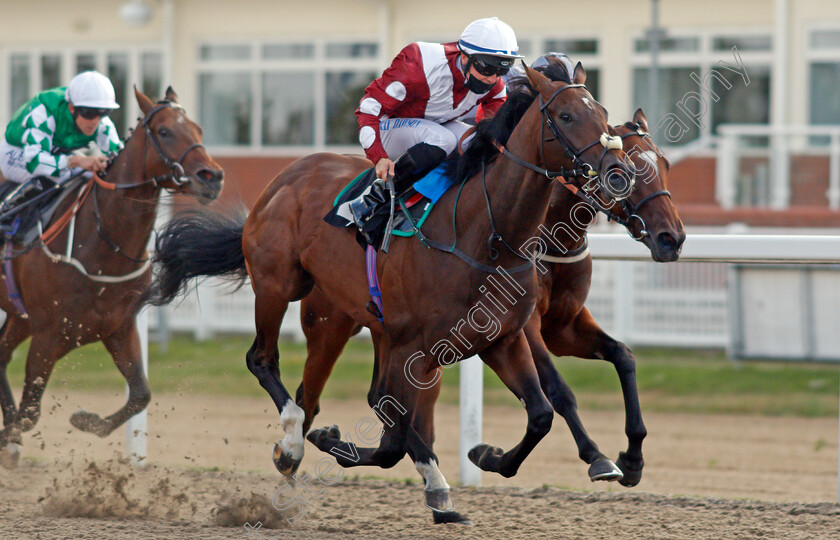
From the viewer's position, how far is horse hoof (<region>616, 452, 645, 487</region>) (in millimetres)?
4305

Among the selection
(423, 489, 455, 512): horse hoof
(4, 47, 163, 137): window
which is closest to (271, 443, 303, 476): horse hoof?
(423, 489, 455, 512): horse hoof

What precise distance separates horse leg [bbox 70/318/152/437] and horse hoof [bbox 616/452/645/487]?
2446 millimetres

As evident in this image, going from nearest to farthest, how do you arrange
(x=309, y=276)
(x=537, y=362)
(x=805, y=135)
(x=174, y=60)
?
(x=537, y=362)
(x=309, y=276)
(x=805, y=135)
(x=174, y=60)

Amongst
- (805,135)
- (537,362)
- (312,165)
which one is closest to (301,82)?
(805,135)

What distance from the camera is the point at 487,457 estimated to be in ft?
14.0

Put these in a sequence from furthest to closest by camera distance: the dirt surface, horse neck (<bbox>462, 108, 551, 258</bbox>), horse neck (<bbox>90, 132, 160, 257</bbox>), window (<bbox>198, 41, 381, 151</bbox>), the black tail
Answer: window (<bbox>198, 41, 381, 151</bbox>) < horse neck (<bbox>90, 132, 160, 257</bbox>) < the black tail < the dirt surface < horse neck (<bbox>462, 108, 551, 258</bbox>)

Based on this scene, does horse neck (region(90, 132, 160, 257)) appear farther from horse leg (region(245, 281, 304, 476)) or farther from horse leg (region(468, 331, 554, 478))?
horse leg (region(468, 331, 554, 478))

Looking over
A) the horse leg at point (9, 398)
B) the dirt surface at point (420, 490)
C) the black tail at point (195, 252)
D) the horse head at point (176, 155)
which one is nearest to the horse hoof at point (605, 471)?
the dirt surface at point (420, 490)

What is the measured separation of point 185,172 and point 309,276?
108 cm

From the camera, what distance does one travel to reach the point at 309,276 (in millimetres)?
4828

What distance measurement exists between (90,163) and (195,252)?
0.91m

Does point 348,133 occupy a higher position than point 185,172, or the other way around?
point 348,133

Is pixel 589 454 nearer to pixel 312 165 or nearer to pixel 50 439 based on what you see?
pixel 312 165

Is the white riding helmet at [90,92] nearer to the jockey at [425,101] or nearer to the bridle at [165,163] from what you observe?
the bridle at [165,163]
